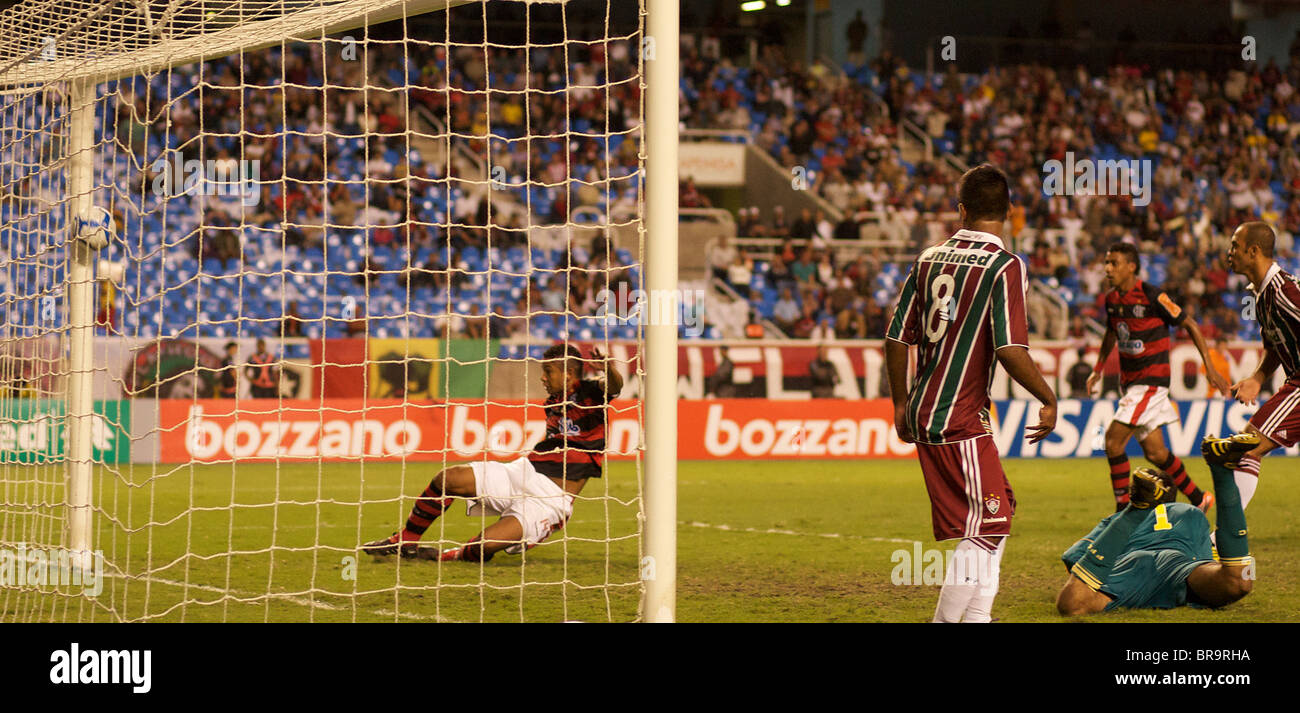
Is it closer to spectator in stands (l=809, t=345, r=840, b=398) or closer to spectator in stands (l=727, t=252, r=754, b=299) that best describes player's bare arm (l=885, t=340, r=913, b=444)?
spectator in stands (l=809, t=345, r=840, b=398)

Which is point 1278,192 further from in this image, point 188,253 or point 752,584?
point 752,584

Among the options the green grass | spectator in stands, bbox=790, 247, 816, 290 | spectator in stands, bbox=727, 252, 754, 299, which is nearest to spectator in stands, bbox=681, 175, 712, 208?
spectator in stands, bbox=727, 252, 754, 299

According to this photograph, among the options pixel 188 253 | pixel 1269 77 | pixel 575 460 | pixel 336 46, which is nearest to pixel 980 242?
pixel 575 460

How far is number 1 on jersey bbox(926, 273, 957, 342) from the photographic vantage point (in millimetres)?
4598

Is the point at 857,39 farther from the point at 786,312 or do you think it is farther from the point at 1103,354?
the point at 1103,354

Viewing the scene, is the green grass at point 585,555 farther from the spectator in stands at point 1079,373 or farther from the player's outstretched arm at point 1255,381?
the spectator in stands at point 1079,373

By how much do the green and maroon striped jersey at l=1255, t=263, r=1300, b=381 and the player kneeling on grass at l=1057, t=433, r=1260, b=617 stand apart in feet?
3.30

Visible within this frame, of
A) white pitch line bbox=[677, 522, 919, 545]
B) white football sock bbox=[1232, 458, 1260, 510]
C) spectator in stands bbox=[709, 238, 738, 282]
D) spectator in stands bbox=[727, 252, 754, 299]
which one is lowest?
white pitch line bbox=[677, 522, 919, 545]

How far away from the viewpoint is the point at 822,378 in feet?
54.2

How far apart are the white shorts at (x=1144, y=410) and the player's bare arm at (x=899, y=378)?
14.8 ft

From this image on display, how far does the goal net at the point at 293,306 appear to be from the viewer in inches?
236

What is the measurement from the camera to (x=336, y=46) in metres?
19.4

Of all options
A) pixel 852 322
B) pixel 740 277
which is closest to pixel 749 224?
pixel 740 277

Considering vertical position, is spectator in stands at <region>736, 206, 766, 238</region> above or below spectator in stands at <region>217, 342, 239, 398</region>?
above
